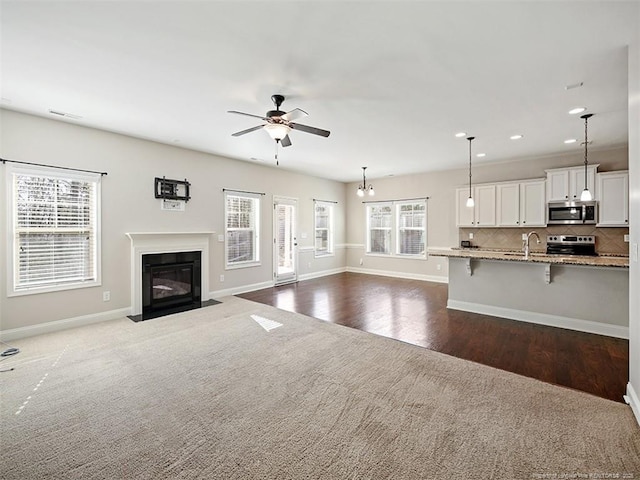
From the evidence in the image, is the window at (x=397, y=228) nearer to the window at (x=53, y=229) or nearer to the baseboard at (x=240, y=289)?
the baseboard at (x=240, y=289)

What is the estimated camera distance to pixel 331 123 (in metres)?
4.35

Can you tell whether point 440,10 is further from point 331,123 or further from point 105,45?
point 105,45

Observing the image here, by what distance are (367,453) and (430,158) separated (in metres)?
5.85

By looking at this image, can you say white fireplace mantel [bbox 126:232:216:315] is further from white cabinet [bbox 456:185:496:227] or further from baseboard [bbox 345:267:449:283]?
white cabinet [bbox 456:185:496:227]

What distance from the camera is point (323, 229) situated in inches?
359

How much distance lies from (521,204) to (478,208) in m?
0.82

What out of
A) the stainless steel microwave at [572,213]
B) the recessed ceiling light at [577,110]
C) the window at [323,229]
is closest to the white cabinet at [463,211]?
the stainless steel microwave at [572,213]

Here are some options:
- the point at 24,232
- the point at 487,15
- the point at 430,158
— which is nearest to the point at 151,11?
the point at 487,15

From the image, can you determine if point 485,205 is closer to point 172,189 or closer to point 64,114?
point 172,189

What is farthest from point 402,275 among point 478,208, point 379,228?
point 478,208

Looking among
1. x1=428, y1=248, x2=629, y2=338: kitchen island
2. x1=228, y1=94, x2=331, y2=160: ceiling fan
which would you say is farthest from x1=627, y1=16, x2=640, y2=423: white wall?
x1=228, y1=94, x2=331, y2=160: ceiling fan

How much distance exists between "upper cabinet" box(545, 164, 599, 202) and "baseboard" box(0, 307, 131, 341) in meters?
7.94

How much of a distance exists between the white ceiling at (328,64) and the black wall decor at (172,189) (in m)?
0.87

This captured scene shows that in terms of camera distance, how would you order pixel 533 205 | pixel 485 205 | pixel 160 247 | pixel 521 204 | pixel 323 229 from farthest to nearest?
1. pixel 323 229
2. pixel 485 205
3. pixel 521 204
4. pixel 533 205
5. pixel 160 247
